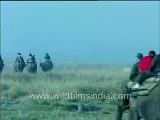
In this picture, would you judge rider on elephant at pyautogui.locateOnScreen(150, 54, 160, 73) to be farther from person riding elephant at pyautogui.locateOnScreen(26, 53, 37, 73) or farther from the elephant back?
person riding elephant at pyautogui.locateOnScreen(26, 53, 37, 73)

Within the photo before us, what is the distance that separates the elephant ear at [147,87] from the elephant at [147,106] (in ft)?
0.19

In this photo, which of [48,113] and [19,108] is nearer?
[48,113]

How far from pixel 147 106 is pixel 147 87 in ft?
1.27

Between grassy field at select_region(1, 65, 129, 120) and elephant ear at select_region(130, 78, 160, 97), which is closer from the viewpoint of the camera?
elephant ear at select_region(130, 78, 160, 97)

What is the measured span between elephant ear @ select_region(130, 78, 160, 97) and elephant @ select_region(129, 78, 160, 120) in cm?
6

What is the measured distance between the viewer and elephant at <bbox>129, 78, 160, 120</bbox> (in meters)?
12.9

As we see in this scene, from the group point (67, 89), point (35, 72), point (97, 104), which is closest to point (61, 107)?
point (97, 104)

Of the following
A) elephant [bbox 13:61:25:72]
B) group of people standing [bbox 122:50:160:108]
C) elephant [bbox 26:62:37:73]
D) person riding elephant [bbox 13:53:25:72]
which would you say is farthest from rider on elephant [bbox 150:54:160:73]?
elephant [bbox 26:62:37:73]

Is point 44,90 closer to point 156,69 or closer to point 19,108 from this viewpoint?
point 19,108

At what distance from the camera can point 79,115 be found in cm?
1995

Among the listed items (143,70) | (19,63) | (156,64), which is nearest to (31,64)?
(19,63)

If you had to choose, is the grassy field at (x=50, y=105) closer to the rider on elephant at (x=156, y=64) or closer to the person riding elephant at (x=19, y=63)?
the person riding elephant at (x=19, y=63)

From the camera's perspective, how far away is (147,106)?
13.2 m

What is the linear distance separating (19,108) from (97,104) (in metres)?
2.74
